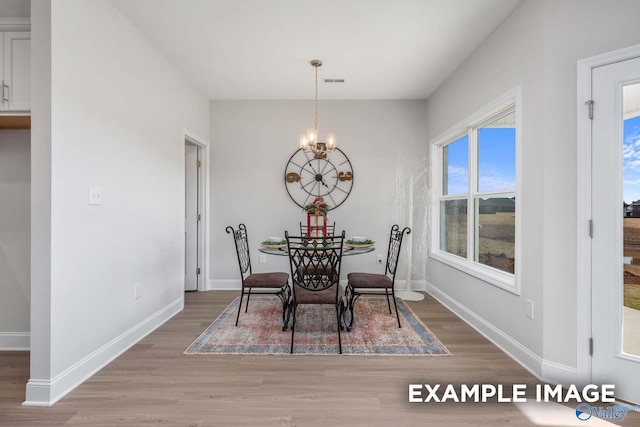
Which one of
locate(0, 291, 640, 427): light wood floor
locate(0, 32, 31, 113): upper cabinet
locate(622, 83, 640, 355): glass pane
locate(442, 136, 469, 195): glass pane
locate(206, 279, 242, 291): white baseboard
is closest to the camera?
locate(0, 291, 640, 427): light wood floor

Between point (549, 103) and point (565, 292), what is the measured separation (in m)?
1.25

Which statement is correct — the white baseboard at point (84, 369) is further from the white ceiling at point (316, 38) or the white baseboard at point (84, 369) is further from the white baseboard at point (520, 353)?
the white baseboard at point (520, 353)

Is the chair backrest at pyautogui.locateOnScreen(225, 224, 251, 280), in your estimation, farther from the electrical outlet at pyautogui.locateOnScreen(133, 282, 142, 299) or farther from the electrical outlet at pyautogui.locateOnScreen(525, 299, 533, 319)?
the electrical outlet at pyautogui.locateOnScreen(525, 299, 533, 319)

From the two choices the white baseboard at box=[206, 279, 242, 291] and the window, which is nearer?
the window

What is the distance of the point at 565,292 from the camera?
6.67 ft

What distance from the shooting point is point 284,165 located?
4480mm

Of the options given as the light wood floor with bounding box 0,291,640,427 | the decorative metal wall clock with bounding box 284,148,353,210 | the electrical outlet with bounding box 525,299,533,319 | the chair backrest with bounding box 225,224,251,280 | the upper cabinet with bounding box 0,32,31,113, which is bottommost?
the light wood floor with bounding box 0,291,640,427

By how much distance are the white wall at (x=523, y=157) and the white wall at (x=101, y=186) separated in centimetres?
311

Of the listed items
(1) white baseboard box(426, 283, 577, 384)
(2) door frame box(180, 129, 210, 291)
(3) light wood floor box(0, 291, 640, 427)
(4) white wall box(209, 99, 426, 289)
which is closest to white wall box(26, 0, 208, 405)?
(3) light wood floor box(0, 291, 640, 427)

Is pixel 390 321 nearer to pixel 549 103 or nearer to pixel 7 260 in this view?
pixel 549 103

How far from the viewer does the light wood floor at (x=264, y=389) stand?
1.74 metres

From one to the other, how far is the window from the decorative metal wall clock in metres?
1.27

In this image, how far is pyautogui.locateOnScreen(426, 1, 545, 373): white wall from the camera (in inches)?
85.5

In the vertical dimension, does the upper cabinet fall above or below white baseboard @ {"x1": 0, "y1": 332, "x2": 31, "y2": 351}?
above
